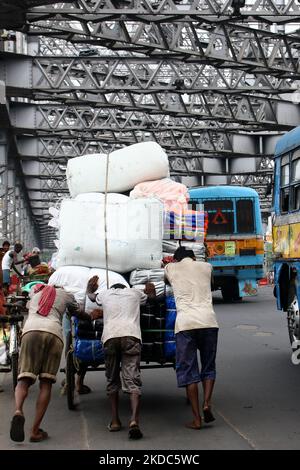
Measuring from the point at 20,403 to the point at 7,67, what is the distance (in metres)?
17.6

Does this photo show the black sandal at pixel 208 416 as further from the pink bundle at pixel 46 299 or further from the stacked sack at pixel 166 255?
the pink bundle at pixel 46 299

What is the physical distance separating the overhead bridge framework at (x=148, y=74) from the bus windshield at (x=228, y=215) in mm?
3889

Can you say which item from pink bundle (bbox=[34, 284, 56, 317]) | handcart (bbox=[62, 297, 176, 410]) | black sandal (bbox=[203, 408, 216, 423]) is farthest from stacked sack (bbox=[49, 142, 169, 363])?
black sandal (bbox=[203, 408, 216, 423])

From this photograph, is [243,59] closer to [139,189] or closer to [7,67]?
[7,67]

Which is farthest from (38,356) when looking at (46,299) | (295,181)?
(295,181)

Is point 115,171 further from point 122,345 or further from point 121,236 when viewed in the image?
point 122,345

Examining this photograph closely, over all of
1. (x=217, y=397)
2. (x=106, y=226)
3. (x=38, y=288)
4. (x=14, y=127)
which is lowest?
(x=217, y=397)

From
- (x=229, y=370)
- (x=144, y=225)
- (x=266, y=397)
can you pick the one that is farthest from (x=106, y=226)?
(x=229, y=370)

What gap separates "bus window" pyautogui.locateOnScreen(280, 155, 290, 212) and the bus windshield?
421 inches

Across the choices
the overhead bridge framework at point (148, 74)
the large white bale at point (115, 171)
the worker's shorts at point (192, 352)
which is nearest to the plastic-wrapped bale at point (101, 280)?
the worker's shorts at point (192, 352)

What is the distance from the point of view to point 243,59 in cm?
2089

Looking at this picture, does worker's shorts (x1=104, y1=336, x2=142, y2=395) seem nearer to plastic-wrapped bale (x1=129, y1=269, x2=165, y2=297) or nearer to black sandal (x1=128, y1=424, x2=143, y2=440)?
black sandal (x1=128, y1=424, x2=143, y2=440)

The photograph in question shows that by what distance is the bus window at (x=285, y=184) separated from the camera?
10.6 meters

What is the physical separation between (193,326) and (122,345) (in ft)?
2.25
